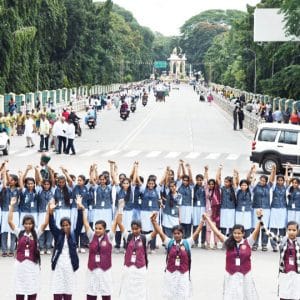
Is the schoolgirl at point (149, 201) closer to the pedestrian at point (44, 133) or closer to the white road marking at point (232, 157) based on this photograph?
the pedestrian at point (44, 133)

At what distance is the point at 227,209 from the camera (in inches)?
644

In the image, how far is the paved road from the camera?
45.6ft

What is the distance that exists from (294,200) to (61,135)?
19344mm

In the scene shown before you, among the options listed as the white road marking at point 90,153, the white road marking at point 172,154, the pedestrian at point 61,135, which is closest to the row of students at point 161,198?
the pedestrian at point 61,135

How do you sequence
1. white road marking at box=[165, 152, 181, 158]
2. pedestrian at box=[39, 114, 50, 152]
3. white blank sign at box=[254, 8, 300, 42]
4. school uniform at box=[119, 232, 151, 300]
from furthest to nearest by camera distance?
white blank sign at box=[254, 8, 300, 42] → white road marking at box=[165, 152, 181, 158] → pedestrian at box=[39, 114, 50, 152] → school uniform at box=[119, 232, 151, 300]

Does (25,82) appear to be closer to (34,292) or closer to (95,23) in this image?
(95,23)

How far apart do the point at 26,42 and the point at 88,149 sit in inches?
963

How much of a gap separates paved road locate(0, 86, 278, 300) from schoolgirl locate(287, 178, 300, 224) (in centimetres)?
86

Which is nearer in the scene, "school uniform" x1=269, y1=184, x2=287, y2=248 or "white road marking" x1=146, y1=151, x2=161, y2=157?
"school uniform" x1=269, y1=184, x2=287, y2=248

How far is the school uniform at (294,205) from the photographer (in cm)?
1627

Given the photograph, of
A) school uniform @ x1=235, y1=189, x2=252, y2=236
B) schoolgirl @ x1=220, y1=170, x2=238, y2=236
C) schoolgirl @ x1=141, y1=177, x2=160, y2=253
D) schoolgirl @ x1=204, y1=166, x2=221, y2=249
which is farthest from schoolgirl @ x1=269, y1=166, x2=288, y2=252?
schoolgirl @ x1=141, y1=177, x2=160, y2=253

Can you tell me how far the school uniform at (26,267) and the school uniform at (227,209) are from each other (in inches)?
234

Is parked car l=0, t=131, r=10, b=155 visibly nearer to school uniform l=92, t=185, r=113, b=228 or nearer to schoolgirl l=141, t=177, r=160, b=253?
school uniform l=92, t=185, r=113, b=228

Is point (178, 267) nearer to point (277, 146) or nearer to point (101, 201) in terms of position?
point (101, 201)
